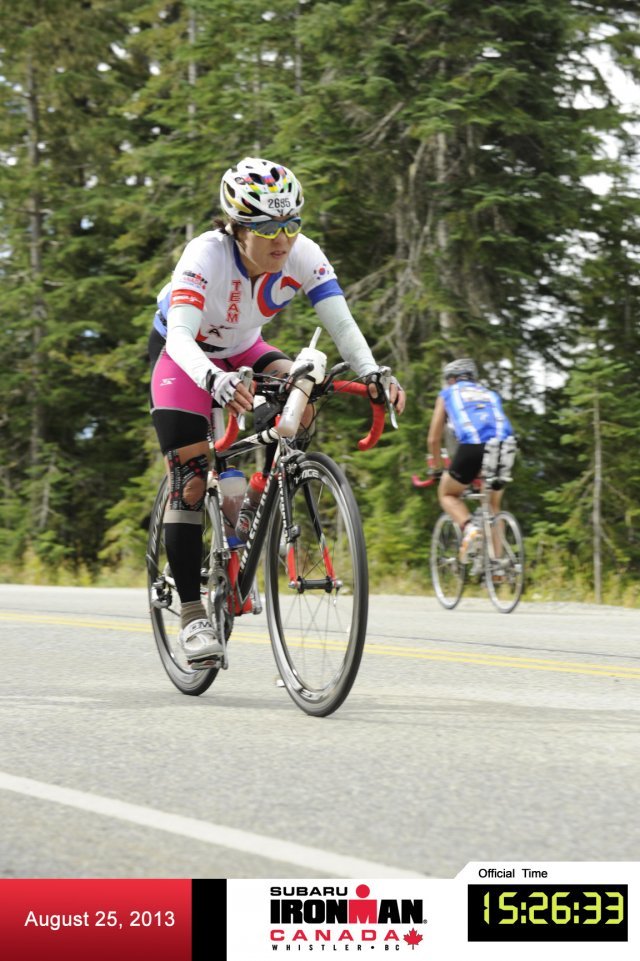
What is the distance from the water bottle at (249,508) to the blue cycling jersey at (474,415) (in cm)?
657

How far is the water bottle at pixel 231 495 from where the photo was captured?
20.2ft

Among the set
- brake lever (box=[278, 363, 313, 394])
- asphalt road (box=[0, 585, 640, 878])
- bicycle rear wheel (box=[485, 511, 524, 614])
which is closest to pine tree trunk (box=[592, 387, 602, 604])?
bicycle rear wheel (box=[485, 511, 524, 614])

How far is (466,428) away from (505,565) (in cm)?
122

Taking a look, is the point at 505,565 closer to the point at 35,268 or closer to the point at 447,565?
the point at 447,565

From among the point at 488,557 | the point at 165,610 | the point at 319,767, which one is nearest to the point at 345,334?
the point at 165,610

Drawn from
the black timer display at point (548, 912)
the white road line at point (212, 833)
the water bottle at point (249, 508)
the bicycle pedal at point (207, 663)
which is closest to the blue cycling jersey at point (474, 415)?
the water bottle at point (249, 508)

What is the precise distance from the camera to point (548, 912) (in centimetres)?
312

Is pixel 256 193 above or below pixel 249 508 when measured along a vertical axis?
above

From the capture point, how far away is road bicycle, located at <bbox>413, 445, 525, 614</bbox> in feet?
40.1

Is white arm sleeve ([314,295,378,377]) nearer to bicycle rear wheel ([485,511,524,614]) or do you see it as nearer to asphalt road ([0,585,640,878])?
asphalt road ([0,585,640,878])

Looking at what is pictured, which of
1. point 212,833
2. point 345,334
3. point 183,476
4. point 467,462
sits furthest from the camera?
point 467,462

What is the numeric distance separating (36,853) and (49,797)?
2.13ft

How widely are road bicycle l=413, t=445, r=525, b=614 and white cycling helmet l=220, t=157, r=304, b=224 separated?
6741mm

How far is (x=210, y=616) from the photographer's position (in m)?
6.18
